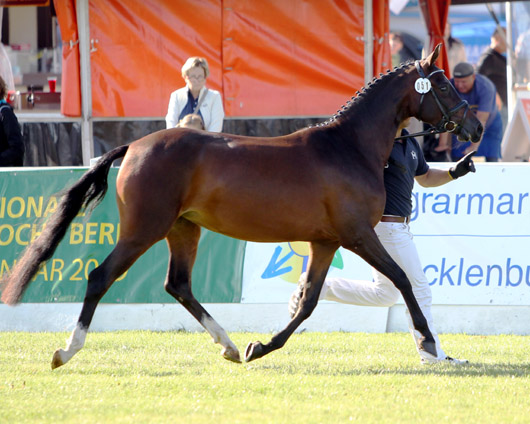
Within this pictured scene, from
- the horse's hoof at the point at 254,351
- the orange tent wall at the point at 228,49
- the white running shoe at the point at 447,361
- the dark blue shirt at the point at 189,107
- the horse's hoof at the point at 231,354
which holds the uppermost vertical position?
the orange tent wall at the point at 228,49

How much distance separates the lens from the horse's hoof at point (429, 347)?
6273 millimetres

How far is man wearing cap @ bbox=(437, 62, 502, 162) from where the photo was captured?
11961mm

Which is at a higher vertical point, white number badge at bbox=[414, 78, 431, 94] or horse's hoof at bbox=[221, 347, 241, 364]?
white number badge at bbox=[414, 78, 431, 94]

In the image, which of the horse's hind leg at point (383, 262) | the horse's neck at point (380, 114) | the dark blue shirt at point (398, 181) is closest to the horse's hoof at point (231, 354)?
the horse's hind leg at point (383, 262)

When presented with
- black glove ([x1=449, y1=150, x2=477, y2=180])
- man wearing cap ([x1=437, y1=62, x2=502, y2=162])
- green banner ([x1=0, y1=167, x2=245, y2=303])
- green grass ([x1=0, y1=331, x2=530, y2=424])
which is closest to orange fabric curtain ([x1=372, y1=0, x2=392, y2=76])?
man wearing cap ([x1=437, y1=62, x2=502, y2=162])

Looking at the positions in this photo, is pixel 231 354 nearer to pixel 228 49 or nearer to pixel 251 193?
pixel 251 193

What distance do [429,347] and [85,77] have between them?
20.3 ft

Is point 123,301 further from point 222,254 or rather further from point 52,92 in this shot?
point 52,92

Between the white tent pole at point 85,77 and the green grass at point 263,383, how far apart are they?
3788mm

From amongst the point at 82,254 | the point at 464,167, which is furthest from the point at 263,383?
the point at 82,254

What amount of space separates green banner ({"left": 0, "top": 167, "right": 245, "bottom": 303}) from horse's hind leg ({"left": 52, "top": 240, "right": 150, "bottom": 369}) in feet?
7.48

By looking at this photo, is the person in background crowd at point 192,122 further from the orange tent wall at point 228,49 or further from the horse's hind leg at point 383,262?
the horse's hind leg at point 383,262

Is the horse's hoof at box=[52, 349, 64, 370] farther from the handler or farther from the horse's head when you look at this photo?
the horse's head

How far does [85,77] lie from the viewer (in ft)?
35.6
